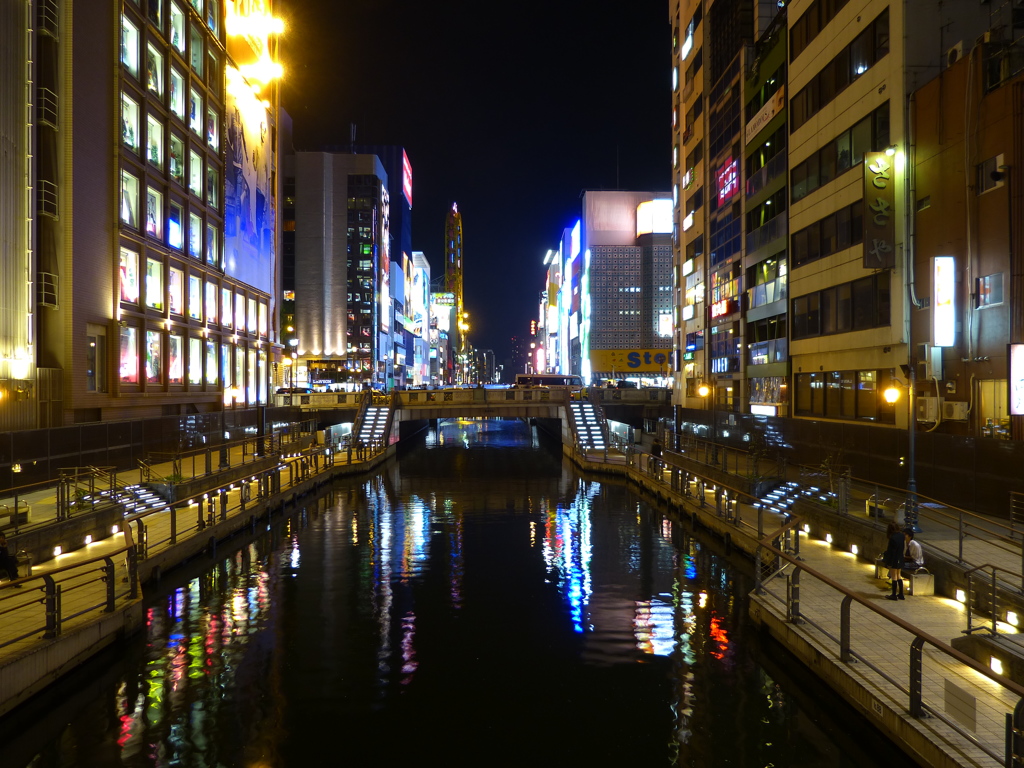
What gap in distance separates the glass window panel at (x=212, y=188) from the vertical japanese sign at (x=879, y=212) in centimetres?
4163

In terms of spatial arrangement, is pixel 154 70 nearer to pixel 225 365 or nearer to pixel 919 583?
pixel 225 365

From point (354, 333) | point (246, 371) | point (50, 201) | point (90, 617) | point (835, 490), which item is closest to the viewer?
point (90, 617)

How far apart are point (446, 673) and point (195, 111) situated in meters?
47.1

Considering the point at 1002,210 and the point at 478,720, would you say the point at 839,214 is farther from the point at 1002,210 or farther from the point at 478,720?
the point at 478,720

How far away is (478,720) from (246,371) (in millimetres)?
50894

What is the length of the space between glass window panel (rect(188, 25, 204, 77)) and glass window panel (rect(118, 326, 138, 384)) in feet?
67.8

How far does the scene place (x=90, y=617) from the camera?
1453 centimetres

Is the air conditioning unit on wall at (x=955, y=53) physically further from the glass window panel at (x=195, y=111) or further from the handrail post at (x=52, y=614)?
the glass window panel at (x=195, y=111)

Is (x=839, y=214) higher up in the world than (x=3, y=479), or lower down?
higher up

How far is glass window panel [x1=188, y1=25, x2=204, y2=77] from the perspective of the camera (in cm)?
4938

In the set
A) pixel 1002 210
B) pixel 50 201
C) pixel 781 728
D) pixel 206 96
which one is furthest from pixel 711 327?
pixel 781 728

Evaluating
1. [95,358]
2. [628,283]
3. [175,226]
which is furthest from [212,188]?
[628,283]

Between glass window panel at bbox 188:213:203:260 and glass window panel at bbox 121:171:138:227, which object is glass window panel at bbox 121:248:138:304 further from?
glass window panel at bbox 188:213:203:260

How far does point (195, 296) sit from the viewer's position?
159 ft
